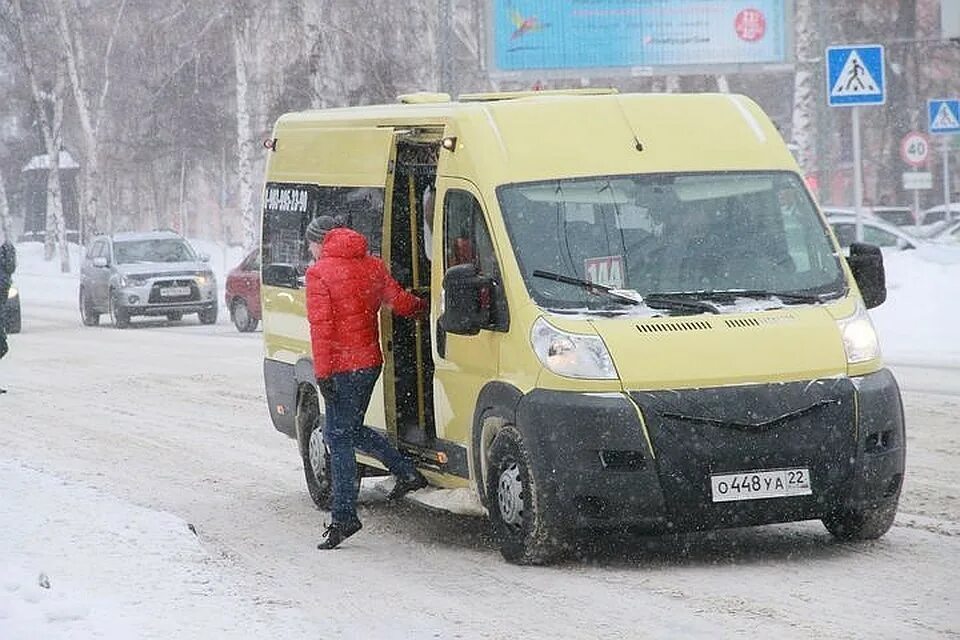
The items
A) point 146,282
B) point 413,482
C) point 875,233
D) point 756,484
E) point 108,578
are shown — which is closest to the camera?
point 756,484

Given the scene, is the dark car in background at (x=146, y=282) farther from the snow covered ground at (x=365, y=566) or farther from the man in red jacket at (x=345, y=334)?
the man in red jacket at (x=345, y=334)

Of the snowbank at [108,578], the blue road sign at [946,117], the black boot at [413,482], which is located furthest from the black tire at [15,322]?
the black boot at [413,482]

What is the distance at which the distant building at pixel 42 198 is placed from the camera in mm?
96438

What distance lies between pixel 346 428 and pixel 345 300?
0.69m

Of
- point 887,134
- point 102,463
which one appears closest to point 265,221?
point 102,463

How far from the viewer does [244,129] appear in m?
50.6

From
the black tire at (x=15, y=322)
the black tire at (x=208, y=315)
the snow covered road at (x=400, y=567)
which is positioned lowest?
the black tire at (x=208, y=315)

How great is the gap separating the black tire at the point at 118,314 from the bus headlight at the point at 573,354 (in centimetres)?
2730

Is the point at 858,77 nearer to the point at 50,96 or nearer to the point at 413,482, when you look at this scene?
the point at 413,482

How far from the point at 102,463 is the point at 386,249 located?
4397 mm

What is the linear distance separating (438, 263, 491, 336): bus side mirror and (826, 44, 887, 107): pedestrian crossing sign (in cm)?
1580

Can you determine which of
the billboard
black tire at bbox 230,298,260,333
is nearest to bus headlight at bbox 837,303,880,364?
black tire at bbox 230,298,260,333

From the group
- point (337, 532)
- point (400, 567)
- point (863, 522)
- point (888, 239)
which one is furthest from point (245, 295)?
point (863, 522)

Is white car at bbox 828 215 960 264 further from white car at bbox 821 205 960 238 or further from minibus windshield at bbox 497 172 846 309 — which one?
minibus windshield at bbox 497 172 846 309
